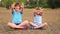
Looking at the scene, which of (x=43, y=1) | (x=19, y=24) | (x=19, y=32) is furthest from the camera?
(x=43, y=1)

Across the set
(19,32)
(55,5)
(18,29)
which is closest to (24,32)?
(19,32)

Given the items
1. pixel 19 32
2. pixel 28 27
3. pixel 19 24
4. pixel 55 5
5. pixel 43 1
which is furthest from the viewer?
pixel 43 1

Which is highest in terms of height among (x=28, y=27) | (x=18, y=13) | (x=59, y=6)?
(x=18, y=13)

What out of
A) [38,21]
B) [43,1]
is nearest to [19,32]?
[38,21]

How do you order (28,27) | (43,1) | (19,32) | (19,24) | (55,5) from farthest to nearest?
(43,1)
(55,5)
(28,27)
(19,24)
(19,32)

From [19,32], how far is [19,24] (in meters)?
0.48

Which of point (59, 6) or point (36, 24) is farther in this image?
point (59, 6)

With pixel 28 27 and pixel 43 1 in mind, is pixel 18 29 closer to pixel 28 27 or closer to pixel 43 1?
pixel 28 27

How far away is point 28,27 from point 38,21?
41 centimetres

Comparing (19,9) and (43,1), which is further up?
(19,9)

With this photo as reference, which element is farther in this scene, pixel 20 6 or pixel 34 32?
pixel 20 6

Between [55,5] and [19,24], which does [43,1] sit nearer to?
[55,5]

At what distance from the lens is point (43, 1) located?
2188cm

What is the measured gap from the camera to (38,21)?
577 cm
